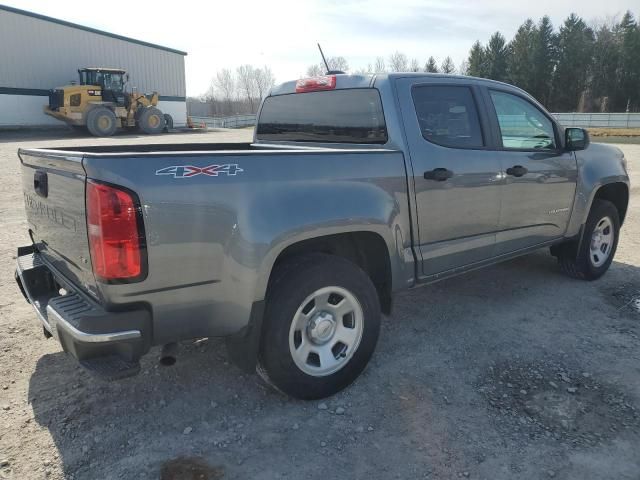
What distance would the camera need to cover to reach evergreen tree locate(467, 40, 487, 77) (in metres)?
67.1

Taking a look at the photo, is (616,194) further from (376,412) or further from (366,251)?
(376,412)

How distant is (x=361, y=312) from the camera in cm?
317

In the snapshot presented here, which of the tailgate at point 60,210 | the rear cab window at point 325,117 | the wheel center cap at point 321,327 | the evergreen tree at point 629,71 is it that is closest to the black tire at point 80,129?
the rear cab window at point 325,117

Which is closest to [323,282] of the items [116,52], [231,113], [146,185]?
[146,185]

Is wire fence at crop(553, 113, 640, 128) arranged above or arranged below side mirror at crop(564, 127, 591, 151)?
above

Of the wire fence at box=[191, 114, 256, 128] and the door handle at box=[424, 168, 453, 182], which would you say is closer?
the door handle at box=[424, 168, 453, 182]

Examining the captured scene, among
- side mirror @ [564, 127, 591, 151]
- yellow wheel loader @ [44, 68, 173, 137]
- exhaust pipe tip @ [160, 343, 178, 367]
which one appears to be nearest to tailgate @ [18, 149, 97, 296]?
exhaust pipe tip @ [160, 343, 178, 367]

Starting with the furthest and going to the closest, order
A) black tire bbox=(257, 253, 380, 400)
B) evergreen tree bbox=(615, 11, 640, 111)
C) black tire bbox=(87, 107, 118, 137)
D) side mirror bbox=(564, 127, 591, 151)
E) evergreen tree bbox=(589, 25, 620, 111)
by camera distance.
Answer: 1. evergreen tree bbox=(589, 25, 620, 111)
2. evergreen tree bbox=(615, 11, 640, 111)
3. black tire bbox=(87, 107, 118, 137)
4. side mirror bbox=(564, 127, 591, 151)
5. black tire bbox=(257, 253, 380, 400)

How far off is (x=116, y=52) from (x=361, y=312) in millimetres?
37346

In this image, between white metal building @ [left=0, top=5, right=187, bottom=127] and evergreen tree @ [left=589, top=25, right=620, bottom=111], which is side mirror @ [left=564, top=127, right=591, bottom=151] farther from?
evergreen tree @ [left=589, top=25, right=620, bottom=111]

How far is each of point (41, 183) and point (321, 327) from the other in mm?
1783

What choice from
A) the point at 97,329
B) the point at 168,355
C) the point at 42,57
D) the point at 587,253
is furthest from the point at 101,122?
the point at 97,329

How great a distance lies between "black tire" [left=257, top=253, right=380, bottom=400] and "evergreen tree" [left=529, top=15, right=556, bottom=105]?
65573 mm

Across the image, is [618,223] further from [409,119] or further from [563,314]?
[409,119]
